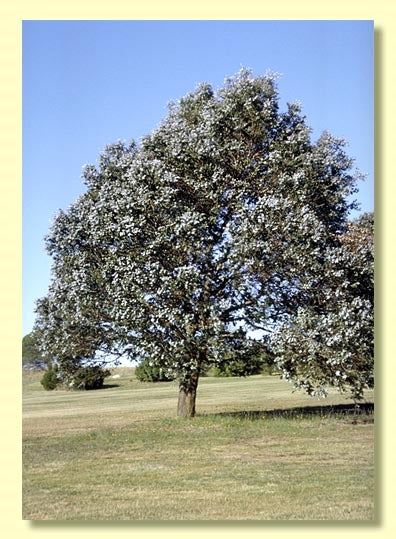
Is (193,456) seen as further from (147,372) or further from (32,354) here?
(147,372)

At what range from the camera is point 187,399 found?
15.6m

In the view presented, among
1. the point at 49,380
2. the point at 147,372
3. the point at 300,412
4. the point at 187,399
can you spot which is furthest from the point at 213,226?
the point at 300,412

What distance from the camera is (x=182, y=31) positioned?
10781mm

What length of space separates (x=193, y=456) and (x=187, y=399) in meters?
4.11

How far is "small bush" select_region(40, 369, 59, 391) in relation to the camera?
13.3 meters

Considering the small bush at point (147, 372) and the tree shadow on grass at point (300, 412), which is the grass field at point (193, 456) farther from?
the small bush at point (147, 372)

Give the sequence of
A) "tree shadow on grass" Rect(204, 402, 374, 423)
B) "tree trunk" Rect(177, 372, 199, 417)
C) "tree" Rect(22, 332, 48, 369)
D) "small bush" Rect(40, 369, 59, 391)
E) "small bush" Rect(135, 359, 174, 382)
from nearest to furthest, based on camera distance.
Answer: "tree" Rect(22, 332, 48, 369) < "small bush" Rect(40, 369, 59, 391) < "small bush" Rect(135, 359, 174, 382) < "tree shadow on grass" Rect(204, 402, 374, 423) < "tree trunk" Rect(177, 372, 199, 417)

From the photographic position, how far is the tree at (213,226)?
13.3m

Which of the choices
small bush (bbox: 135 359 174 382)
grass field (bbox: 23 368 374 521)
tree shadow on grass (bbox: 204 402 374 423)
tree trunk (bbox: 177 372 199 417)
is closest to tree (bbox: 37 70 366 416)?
small bush (bbox: 135 359 174 382)

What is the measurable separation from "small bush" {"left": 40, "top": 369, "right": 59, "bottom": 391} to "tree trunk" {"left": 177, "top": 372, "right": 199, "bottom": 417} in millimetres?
2527

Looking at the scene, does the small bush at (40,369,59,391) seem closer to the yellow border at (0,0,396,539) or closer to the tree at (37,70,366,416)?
the tree at (37,70,366,416)
